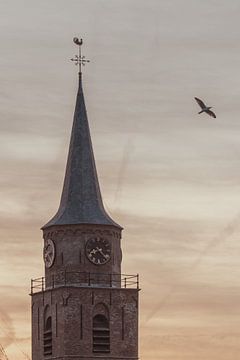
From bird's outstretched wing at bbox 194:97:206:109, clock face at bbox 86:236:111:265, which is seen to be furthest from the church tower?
bird's outstretched wing at bbox 194:97:206:109

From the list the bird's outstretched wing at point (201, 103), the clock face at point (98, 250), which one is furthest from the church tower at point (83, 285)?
the bird's outstretched wing at point (201, 103)

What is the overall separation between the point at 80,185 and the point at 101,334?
13432 millimetres

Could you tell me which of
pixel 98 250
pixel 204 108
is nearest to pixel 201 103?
pixel 204 108

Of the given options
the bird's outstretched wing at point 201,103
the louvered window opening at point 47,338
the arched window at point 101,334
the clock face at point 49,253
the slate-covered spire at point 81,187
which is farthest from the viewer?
the louvered window opening at point 47,338

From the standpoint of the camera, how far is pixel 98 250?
175 meters

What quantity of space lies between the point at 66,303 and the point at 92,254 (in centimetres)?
490

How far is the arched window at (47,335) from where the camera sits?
176m

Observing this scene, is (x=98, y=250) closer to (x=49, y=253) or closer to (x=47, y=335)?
(x=49, y=253)

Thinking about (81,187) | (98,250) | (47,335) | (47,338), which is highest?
(81,187)

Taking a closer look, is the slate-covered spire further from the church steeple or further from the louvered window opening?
the louvered window opening

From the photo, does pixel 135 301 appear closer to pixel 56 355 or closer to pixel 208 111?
pixel 56 355

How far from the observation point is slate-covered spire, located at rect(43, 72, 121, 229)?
6905 inches

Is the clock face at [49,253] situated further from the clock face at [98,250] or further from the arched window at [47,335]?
the arched window at [47,335]

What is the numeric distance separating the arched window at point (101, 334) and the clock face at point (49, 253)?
633cm
